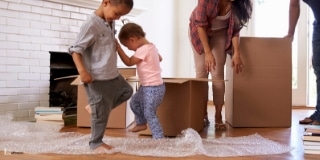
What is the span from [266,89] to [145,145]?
0.99 metres

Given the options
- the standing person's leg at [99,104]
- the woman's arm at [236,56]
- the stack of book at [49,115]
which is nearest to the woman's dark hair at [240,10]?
the woman's arm at [236,56]

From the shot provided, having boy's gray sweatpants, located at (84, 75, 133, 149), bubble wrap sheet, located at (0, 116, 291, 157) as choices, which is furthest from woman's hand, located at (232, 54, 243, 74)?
boy's gray sweatpants, located at (84, 75, 133, 149)

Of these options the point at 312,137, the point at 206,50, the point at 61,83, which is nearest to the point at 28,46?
the point at 61,83

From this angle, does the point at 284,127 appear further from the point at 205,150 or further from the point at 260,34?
the point at 260,34

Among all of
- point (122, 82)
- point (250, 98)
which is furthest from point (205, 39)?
point (122, 82)

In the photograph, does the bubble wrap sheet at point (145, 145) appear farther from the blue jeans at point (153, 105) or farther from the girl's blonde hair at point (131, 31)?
the girl's blonde hair at point (131, 31)

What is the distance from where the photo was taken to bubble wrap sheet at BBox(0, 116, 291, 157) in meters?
1.60

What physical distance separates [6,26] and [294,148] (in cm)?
187

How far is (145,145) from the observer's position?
176cm

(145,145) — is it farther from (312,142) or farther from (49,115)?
(49,115)

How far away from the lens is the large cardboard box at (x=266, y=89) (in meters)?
2.42

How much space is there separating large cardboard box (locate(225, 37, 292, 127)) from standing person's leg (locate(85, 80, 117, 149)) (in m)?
1.03

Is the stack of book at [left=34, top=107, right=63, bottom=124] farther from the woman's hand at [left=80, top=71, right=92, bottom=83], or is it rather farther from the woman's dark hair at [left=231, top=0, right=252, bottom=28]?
the woman's dark hair at [left=231, top=0, right=252, bottom=28]

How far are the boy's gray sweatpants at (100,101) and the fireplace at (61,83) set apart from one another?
140cm
